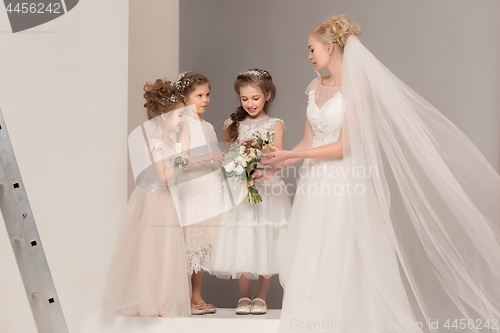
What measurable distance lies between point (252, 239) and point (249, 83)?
1069mm

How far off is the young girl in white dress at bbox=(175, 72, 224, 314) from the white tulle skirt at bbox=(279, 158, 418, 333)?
2.00ft

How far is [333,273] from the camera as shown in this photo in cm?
237

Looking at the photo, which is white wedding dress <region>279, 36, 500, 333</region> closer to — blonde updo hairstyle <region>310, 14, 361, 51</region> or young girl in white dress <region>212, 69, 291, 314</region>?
blonde updo hairstyle <region>310, 14, 361, 51</region>

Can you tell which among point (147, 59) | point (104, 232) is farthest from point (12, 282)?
point (147, 59)

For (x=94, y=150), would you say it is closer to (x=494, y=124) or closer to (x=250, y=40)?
(x=250, y=40)

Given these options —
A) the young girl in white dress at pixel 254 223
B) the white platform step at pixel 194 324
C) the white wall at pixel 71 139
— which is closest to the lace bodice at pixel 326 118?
the young girl in white dress at pixel 254 223

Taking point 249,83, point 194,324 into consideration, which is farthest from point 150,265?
point 249,83

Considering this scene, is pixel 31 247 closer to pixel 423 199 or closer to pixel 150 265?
pixel 150 265

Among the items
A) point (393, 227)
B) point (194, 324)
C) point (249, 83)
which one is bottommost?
point (194, 324)

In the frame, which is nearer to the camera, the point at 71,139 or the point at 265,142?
the point at 265,142

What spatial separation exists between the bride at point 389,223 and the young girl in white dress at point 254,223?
12.6 inches

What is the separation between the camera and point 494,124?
12.7 feet

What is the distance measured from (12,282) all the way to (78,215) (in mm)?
590

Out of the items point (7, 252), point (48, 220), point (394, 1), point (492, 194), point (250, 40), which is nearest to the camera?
point (492, 194)
